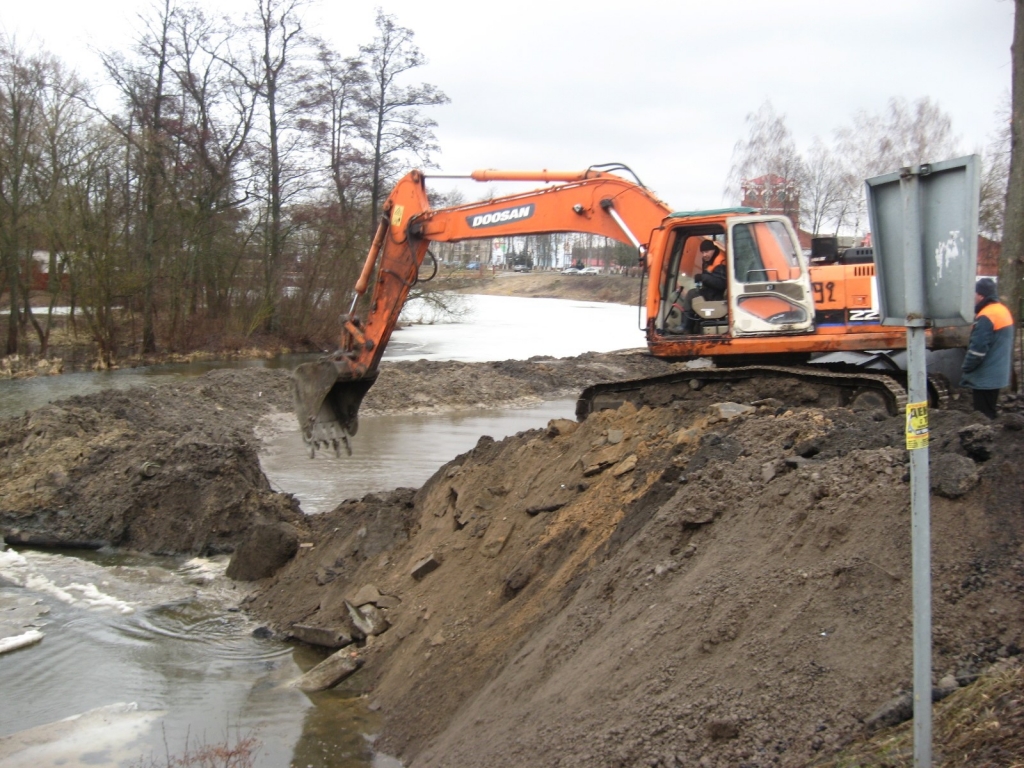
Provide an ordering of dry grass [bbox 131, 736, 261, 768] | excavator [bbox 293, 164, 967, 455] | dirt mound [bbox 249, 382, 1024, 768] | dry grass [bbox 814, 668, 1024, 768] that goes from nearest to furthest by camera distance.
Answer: dry grass [bbox 814, 668, 1024, 768], dirt mound [bbox 249, 382, 1024, 768], dry grass [bbox 131, 736, 261, 768], excavator [bbox 293, 164, 967, 455]

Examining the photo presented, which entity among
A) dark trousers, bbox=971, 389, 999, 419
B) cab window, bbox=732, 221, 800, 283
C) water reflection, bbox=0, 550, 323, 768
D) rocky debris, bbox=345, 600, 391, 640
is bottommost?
water reflection, bbox=0, 550, 323, 768

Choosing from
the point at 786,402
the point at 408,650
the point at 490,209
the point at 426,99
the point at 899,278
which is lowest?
the point at 408,650

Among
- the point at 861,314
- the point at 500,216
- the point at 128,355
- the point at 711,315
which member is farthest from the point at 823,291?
the point at 128,355

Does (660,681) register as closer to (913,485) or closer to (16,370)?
(913,485)

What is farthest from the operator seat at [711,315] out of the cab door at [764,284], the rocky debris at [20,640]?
the rocky debris at [20,640]

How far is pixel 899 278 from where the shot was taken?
127 inches

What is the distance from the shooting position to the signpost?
298cm

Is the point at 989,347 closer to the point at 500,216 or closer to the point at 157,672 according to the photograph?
the point at 500,216

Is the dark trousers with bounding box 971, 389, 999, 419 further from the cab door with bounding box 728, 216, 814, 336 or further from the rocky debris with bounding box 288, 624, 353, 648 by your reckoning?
the rocky debris with bounding box 288, 624, 353, 648

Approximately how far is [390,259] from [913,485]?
8.31 metres

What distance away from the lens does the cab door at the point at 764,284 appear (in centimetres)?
891

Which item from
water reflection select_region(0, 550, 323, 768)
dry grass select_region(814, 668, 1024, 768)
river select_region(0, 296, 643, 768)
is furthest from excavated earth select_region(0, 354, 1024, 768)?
water reflection select_region(0, 550, 323, 768)

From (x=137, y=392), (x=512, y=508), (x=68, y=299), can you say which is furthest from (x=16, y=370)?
(x=512, y=508)

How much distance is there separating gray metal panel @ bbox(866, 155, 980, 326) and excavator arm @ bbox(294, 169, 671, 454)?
6.36 metres
